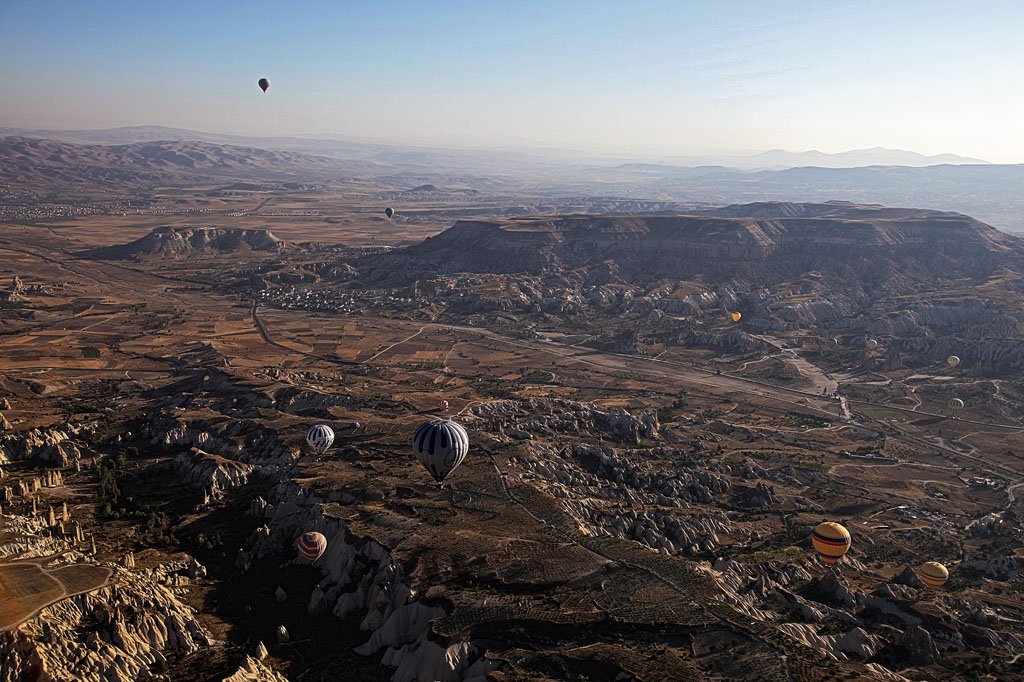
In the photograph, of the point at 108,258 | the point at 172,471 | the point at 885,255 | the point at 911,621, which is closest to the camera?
the point at 911,621

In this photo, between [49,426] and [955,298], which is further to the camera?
[955,298]

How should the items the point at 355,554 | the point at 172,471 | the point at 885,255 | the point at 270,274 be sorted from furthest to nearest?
the point at 270,274 → the point at 885,255 → the point at 172,471 → the point at 355,554

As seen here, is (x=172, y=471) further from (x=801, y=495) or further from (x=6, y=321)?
(x=6, y=321)

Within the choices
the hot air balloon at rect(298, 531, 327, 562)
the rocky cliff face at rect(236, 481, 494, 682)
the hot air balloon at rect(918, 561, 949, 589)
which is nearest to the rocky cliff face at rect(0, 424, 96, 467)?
the rocky cliff face at rect(236, 481, 494, 682)

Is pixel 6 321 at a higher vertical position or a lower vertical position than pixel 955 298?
lower

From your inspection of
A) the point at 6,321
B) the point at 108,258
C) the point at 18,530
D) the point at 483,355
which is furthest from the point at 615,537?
the point at 108,258
